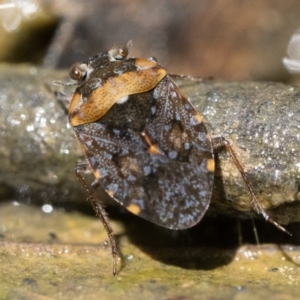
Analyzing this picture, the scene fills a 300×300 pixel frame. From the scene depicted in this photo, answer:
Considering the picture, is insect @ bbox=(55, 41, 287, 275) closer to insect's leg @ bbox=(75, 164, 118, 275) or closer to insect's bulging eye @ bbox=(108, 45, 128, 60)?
insect's leg @ bbox=(75, 164, 118, 275)

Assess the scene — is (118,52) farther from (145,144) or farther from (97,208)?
(97,208)

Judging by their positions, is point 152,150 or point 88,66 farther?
point 88,66

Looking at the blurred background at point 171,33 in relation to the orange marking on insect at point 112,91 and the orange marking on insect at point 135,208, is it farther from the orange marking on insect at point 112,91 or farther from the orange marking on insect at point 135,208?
the orange marking on insect at point 135,208

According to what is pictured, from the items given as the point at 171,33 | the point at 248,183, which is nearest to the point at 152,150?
the point at 248,183

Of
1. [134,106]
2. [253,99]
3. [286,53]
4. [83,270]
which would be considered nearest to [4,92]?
[134,106]

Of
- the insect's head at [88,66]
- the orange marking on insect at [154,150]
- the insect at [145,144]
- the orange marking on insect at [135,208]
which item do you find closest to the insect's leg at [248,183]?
the insect at [145,144]

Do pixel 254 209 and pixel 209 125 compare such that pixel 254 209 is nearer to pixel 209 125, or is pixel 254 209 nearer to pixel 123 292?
pixel 209 125
